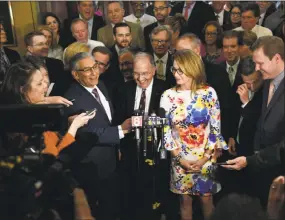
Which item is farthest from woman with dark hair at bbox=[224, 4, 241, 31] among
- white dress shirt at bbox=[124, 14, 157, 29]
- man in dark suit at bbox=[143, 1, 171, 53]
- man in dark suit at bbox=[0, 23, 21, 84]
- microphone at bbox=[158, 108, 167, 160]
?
man in dark suit at bbox=[0, 23, 21, 84]

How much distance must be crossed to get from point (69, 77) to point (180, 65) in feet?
2.40

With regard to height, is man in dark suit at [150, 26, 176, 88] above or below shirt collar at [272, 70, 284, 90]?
above

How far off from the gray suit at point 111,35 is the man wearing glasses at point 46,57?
0.61 meters

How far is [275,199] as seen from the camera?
1.47m

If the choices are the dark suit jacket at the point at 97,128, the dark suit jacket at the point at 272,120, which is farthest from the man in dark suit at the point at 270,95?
the dark suit jacket at the point at 97,128

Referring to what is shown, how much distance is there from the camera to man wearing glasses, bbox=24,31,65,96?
2.23 m

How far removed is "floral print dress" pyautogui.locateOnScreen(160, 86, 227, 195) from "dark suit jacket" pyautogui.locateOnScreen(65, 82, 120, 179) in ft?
0.96

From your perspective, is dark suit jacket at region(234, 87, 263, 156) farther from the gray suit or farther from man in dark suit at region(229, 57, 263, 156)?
the gray suit

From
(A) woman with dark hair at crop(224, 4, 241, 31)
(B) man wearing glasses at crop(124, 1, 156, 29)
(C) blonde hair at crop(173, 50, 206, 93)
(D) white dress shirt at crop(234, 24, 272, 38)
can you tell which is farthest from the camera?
(B) man wearing glasses at crop(124, 1, 156, 29)

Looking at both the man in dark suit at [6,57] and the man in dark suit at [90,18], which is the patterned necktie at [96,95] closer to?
the man in dark suit at [6,57]

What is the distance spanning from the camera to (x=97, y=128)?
185cm

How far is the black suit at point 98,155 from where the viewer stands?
1.84 metres

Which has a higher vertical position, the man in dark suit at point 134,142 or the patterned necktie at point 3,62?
the patterned necktie at point 3,62

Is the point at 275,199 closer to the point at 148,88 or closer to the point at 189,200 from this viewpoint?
the point at 189,200
